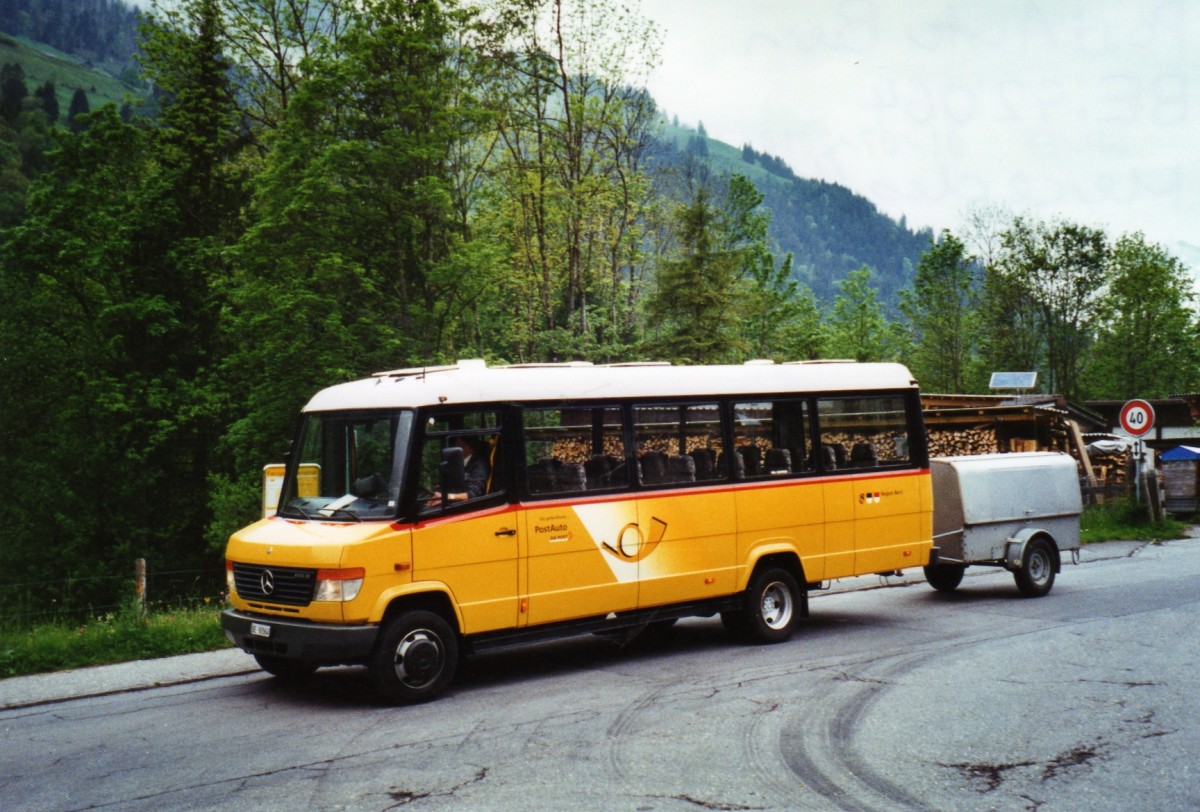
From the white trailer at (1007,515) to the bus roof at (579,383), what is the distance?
1.94 meters

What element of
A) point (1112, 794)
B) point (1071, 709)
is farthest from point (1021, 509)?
point (1112, 794)

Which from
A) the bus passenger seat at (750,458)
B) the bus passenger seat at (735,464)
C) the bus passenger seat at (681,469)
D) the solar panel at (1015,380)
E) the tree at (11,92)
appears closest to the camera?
the bus passenger seat at (681,469)

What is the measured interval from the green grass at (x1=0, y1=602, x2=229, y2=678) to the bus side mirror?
166 inches

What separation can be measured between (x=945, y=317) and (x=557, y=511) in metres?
61.7

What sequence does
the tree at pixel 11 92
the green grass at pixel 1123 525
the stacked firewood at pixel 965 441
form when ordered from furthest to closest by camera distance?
the tree at pixel 11 92, the stacked firewood at pixel 965 441, the green grass at pixel 1123 525

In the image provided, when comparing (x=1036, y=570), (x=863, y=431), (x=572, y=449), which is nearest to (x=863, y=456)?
(x=863, y=431)

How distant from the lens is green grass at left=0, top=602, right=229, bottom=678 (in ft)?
35.6

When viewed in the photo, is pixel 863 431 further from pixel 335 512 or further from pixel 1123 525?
pixel 1123 525

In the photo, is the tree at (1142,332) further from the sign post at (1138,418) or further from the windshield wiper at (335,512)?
the windshield wiper at (335,512)

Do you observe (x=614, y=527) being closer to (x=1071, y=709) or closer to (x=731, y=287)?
(x=1071, y=709)

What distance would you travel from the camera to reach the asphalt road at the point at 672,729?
21.1 feet

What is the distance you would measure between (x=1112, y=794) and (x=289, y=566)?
20.5 ft

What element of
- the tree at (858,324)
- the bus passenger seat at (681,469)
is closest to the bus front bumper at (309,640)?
the bus passenger seat at (681,469)

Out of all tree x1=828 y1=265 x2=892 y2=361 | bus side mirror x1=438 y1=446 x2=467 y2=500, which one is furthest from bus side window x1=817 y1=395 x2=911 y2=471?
tree x1=828 y1=265 x2=892 y2=361
